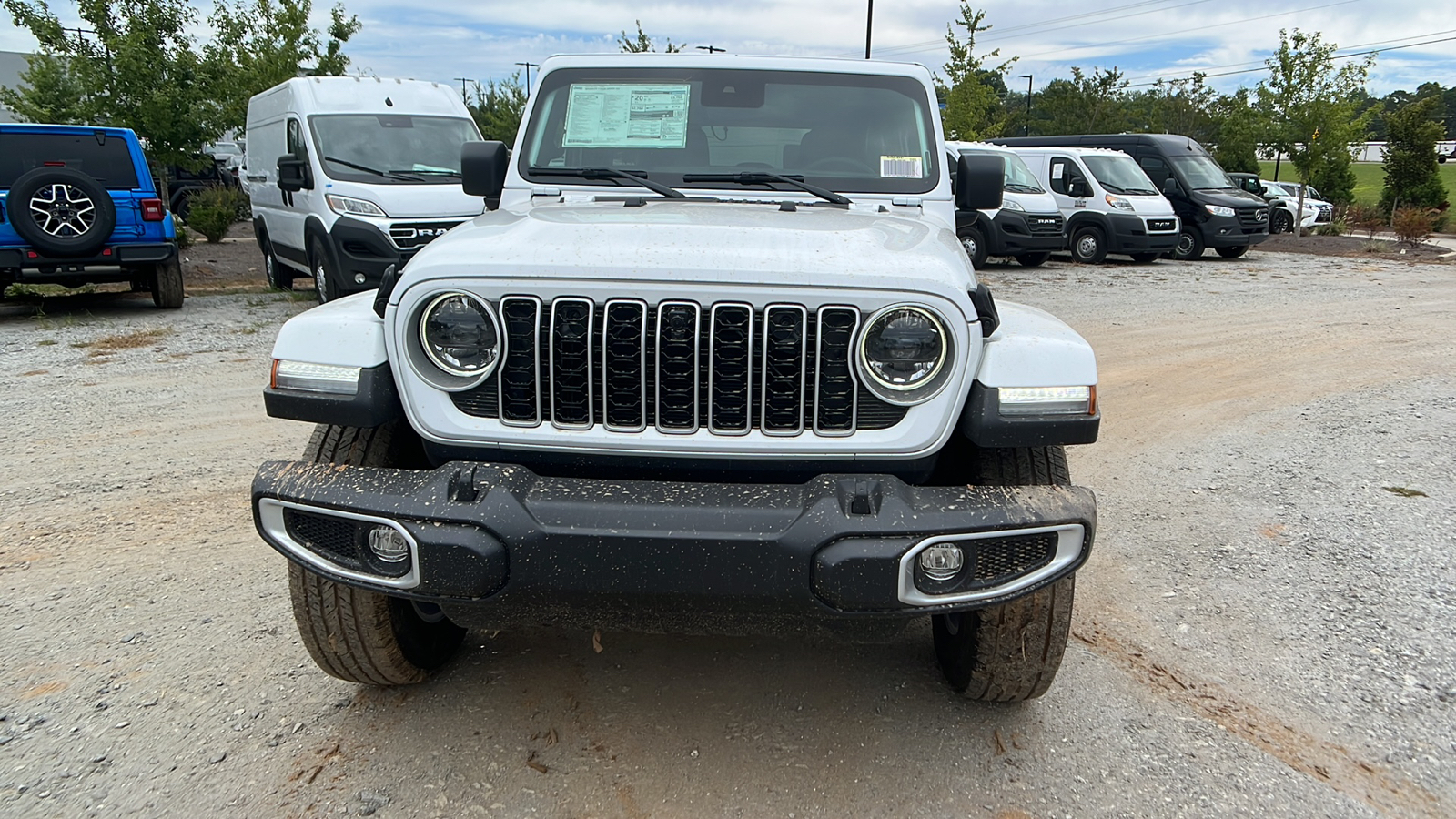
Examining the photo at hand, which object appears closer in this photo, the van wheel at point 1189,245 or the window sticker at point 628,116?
the window sticker at point 628,116

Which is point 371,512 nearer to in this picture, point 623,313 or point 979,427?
point 623,313

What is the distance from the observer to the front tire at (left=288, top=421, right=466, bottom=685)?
2.48m

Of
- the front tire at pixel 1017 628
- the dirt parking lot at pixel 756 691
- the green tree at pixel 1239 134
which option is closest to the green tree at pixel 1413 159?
the green tree at pixel 1239 134

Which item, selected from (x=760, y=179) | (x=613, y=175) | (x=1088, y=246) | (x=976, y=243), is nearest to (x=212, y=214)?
(x=976, y=243)

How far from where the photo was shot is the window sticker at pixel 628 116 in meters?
3.62

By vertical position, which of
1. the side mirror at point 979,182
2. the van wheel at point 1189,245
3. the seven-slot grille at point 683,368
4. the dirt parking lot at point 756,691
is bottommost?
the dirt parking lot at point 756,691

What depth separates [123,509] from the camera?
169 inches

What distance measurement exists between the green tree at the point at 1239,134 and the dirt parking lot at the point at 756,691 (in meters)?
20.3

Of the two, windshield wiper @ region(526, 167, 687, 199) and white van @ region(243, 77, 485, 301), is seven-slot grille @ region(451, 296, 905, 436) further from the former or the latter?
white van @ region(243, 77, 485, 301)

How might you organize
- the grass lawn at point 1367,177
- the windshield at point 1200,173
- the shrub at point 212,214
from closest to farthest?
the shrub at point 212,214 < the windshield at point 1200,173 < the grass lawn at point 1367,177

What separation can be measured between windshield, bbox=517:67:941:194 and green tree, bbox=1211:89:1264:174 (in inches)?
865

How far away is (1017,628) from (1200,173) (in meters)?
17.9

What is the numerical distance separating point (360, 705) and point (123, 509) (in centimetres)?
222

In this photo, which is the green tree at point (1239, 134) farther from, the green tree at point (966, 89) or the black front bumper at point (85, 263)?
the black front bumper at point (85, 263)
